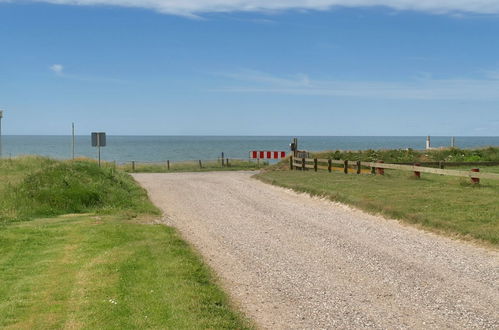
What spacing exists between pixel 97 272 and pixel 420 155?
36919 mm

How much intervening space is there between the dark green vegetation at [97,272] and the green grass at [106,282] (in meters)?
0.02

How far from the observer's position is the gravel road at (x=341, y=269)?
25.5 ft

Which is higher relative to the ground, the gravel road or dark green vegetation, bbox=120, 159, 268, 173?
the gravel road

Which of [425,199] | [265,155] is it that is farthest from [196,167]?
[425,199]

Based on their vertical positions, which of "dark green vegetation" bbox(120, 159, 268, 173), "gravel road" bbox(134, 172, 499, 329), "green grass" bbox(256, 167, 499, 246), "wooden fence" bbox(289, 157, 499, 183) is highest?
"wooden fence" bbox(289, 157, 499, 183)

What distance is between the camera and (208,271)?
33.9 ft

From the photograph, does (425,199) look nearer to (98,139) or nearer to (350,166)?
(350,166)

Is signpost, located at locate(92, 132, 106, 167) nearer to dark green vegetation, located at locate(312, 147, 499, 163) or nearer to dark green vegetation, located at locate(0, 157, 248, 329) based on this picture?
dark green vegetation, located at locate(0, 157, 248, 329)

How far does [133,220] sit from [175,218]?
1.32m

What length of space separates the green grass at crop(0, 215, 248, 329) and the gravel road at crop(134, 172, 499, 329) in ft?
1.88

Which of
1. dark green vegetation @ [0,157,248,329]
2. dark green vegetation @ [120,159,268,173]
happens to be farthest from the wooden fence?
dark green vegetation @ [0,157,248,329]

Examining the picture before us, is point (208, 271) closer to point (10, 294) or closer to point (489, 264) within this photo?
point (10, 294)

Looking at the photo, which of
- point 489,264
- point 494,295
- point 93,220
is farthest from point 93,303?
point 93,220

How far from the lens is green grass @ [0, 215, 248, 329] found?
7.51 metres
